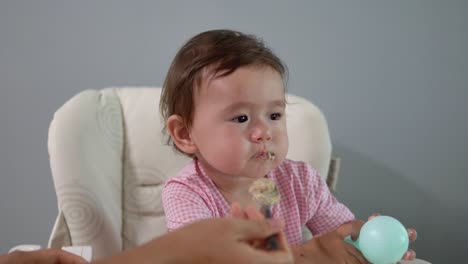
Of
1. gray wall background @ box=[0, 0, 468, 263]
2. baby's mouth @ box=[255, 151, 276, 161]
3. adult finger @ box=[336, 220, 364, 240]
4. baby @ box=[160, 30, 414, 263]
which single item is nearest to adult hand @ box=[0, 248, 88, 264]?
baby @ box=[160, 30, 414, 263]

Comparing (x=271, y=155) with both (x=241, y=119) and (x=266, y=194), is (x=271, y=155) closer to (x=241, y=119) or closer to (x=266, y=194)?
(x=241, y=119)

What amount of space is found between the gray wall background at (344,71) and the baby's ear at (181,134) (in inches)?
21.7

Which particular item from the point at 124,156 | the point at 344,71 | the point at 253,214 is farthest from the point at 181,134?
the point at 344,71

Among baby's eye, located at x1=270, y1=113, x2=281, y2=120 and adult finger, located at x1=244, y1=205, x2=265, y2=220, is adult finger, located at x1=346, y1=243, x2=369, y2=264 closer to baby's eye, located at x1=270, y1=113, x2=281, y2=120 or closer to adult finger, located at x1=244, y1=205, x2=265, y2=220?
baby's eye, located at x1=270, y1=113, x2=281, y2=120

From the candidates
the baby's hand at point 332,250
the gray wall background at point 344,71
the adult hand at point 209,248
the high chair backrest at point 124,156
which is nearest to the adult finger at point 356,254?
the baby's hand at point 332,250

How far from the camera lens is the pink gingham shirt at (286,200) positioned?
2.87ft

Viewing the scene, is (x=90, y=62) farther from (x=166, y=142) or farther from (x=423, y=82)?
(x=423, y=82)

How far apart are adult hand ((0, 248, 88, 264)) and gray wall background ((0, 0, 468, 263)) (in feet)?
2.65

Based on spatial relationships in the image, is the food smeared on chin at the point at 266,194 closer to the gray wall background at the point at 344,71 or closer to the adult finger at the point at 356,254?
the adult finger at the point at 356,254

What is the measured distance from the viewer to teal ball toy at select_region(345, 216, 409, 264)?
71 centimetres

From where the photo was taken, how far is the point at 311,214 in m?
0.98

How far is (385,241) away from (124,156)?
1.93ft

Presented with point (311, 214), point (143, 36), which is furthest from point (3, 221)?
point (311, 214)

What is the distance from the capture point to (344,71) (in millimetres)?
1402
